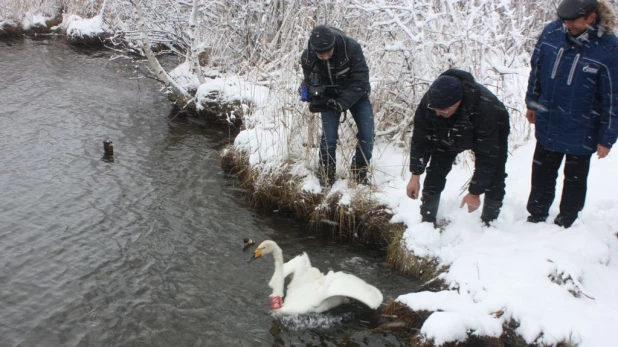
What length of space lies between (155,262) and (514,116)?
179 inches

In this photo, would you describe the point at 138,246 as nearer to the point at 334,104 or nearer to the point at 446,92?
the point at 334,104

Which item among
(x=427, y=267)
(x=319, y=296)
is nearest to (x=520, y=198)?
(x=427, y=267)

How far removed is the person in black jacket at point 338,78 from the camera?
521 centimetres

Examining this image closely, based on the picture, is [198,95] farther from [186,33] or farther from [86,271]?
[86,271]

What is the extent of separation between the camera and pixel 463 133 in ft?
14.1

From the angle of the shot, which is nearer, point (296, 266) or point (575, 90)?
point (575, 90)

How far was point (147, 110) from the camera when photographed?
34.6 ft

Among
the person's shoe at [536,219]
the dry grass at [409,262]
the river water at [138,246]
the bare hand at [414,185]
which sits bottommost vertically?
the river water at [138,246]

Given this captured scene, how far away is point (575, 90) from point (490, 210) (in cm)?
131

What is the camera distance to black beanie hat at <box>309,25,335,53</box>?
Result: 16.8ft

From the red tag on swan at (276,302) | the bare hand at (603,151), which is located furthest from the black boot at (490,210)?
the red tag on swan at (276,302)

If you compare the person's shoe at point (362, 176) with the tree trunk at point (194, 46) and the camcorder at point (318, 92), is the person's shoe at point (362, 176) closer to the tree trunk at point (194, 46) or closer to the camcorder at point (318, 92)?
the camcorder at point (318, 92)

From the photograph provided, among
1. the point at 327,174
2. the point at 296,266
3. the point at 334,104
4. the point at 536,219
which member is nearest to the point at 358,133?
the point at 334,104

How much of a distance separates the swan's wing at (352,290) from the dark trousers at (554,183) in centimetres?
163
